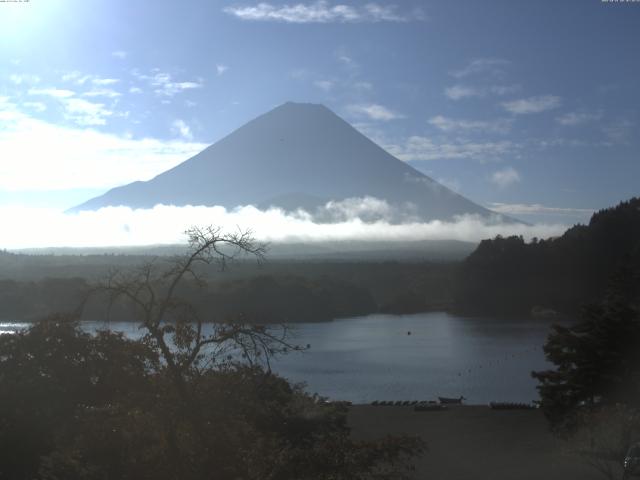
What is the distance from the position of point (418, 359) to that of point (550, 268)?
19.9 metres

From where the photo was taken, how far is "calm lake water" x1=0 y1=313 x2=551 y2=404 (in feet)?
66.6

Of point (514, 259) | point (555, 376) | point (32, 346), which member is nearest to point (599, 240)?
point (514, 259)

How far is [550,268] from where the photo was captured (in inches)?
1748

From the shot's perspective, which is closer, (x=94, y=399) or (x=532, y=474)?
(x=94, y=399)

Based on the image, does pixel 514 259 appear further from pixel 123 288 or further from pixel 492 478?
pixel 123 288

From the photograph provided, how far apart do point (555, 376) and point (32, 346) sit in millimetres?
7677

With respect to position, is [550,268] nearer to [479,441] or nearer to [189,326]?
[479,441]

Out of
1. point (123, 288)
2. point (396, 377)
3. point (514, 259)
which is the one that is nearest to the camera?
point (123, 288)

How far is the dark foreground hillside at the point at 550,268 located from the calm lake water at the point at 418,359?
3.66m

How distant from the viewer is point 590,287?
41656 millimetres

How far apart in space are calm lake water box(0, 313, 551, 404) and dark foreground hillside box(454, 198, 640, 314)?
144 inches

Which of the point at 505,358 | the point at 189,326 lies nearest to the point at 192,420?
the point at 189,326

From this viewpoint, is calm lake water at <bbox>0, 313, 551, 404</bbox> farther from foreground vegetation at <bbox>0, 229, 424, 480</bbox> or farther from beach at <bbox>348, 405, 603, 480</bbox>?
foreground vegetation at <bbox>0, 229, 424, 480</bbox>

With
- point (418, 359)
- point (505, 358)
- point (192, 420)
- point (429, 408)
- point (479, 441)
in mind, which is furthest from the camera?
point (418, 359)
